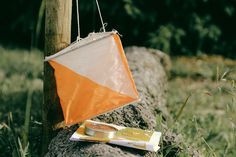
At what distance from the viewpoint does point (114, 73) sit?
2.65 meters

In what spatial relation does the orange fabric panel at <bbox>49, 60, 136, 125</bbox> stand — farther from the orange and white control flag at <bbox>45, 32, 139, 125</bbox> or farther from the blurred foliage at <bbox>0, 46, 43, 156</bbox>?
the blurred foliage at <bbox>0, 46, 43, 156</bbox>

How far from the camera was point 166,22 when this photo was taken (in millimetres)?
6906

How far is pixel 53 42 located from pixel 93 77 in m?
0.39

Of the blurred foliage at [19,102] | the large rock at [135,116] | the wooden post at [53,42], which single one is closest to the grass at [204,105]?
the large rock at [135,116]

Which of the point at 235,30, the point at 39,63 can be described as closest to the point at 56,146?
the point at 39,63

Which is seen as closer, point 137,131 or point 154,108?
point 137,131

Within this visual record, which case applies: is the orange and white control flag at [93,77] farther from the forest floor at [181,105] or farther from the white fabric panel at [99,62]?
the forest floor at [181,105]

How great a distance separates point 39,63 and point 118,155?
387 cm

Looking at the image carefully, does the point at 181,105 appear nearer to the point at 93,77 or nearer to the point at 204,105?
the point at 204,105

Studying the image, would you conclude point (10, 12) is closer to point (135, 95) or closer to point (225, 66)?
point (225, 66)

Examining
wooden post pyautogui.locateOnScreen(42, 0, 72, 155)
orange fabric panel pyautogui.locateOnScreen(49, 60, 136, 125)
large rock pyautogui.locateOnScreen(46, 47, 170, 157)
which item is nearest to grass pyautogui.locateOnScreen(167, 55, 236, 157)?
large rock pyautogui.locateOnScreen(46, 47, 170, 157)

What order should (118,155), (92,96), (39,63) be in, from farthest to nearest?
(39,63), (92,96), (118,155)

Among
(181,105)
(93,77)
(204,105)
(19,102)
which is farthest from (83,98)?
(204,105)

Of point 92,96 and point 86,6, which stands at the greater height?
point 86,6
